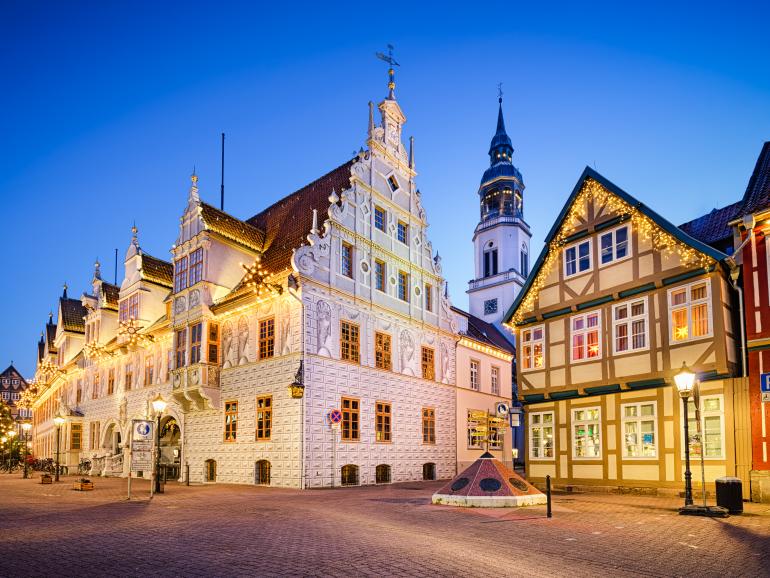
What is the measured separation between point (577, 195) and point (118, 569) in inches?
825

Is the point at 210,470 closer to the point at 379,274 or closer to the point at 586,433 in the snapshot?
the point at 379,274

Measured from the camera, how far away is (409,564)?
873cm

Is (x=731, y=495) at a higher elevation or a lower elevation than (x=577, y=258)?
lower

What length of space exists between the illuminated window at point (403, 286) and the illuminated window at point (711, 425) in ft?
52.1

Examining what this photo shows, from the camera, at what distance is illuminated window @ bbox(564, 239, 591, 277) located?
23891 mm

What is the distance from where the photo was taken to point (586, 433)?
A: 903 inches

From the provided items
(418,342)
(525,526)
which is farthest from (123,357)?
(525,526)

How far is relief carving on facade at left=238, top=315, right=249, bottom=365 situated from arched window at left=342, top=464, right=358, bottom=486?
6585mm

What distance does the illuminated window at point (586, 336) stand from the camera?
2306 centimetres

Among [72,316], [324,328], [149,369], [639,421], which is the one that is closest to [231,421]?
[324,328]

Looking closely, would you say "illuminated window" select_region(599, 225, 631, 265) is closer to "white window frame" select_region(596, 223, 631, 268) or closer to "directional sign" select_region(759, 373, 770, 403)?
"white window frame" select_region(596, 223, 631, 268)

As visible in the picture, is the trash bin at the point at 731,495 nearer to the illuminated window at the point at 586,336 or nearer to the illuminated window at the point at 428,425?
the illuminated window at the point at 586,336

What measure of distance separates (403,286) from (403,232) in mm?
2946

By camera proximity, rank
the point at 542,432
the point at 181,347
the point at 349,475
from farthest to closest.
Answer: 1. the point at 181,347
2. the point at 349,475
3. the point at 542,432
